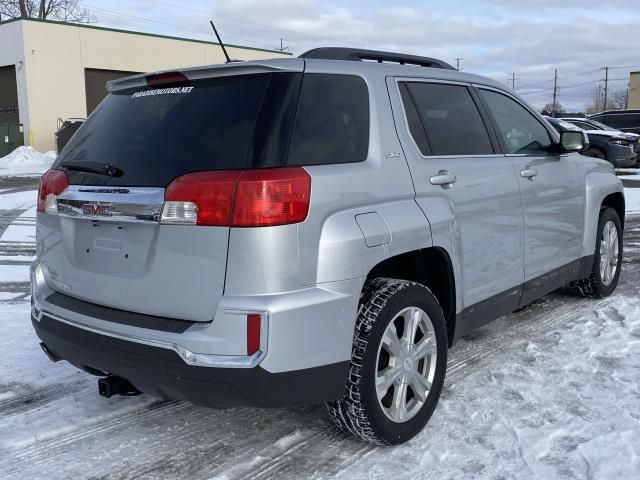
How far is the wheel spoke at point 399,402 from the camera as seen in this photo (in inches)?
122

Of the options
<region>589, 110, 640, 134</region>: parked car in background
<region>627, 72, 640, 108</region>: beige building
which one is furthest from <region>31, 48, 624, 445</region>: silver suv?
<region>627, 72, 640, 108</region>: beige building

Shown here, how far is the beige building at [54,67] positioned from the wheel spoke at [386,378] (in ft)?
99.9

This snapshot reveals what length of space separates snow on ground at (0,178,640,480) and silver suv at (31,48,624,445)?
0.25 m

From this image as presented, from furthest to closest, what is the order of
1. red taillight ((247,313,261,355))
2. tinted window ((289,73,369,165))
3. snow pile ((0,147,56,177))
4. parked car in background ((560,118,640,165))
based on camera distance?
snow pile ((0,147,56,177)), parked car in background ((560,118,640,165)), tinted window ((289,73,369,165)), red taillight ((247,313,261,355))

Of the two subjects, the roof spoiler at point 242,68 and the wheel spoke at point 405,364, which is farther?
the wheel spoke at point 405,364

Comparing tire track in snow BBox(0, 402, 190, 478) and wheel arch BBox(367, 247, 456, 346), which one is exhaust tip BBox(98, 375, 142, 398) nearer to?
tire track in snow BBox(0, 402, 190, 478)

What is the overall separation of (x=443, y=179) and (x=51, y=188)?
2.01 m

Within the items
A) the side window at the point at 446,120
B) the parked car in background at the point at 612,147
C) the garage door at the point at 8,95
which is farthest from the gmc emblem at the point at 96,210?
the garage door at the point at 8,95

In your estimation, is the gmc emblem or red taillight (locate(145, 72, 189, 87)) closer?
the gmc emblem

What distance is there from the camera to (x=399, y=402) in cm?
312

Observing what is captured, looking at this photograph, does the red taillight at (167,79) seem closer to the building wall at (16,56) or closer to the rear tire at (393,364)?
the rear tire at (393,364)

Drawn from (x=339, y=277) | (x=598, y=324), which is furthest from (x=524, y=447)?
(x=598, y=324)

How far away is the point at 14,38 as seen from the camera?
29203 millimetres

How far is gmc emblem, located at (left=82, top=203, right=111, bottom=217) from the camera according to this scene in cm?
280
